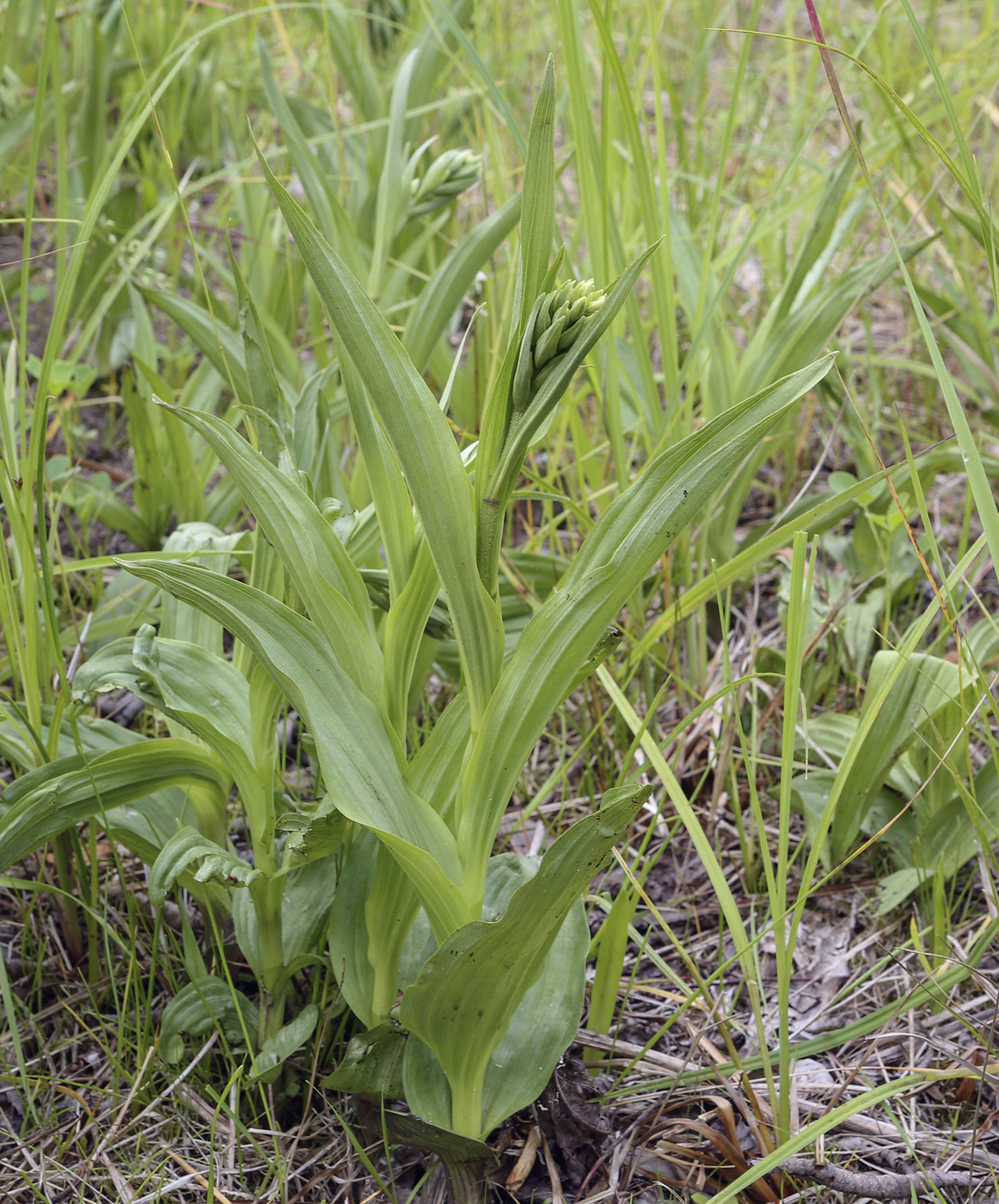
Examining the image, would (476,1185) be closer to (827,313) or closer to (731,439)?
(731,439)

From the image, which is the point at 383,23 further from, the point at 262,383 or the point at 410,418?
the point at 410,418

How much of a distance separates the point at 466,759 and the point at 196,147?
8.28 feet

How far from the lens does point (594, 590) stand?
77 centimetres

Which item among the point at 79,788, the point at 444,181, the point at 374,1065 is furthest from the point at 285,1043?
the point at 444,181

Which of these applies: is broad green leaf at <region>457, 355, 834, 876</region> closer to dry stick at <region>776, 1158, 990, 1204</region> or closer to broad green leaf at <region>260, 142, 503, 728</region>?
broad green leaf at <region>260, 142, 503, 728</region>

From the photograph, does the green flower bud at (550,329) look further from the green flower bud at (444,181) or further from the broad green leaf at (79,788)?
the green flower bud at (444,181)

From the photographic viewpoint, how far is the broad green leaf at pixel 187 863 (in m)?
0.84

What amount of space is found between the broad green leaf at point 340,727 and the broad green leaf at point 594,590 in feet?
0.13

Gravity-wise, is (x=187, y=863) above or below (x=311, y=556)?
below

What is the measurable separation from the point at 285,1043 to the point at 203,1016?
4.1 inches

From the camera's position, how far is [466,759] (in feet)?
2.75

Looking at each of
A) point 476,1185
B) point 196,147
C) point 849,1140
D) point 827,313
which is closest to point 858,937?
point 849,1140

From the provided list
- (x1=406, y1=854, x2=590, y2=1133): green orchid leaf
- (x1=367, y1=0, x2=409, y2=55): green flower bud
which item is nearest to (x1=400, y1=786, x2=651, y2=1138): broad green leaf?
(x1=406, y1=854, x2=590, y2=1133): green orchid leaf

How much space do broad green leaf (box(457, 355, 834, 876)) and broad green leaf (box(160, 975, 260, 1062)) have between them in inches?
13.1
